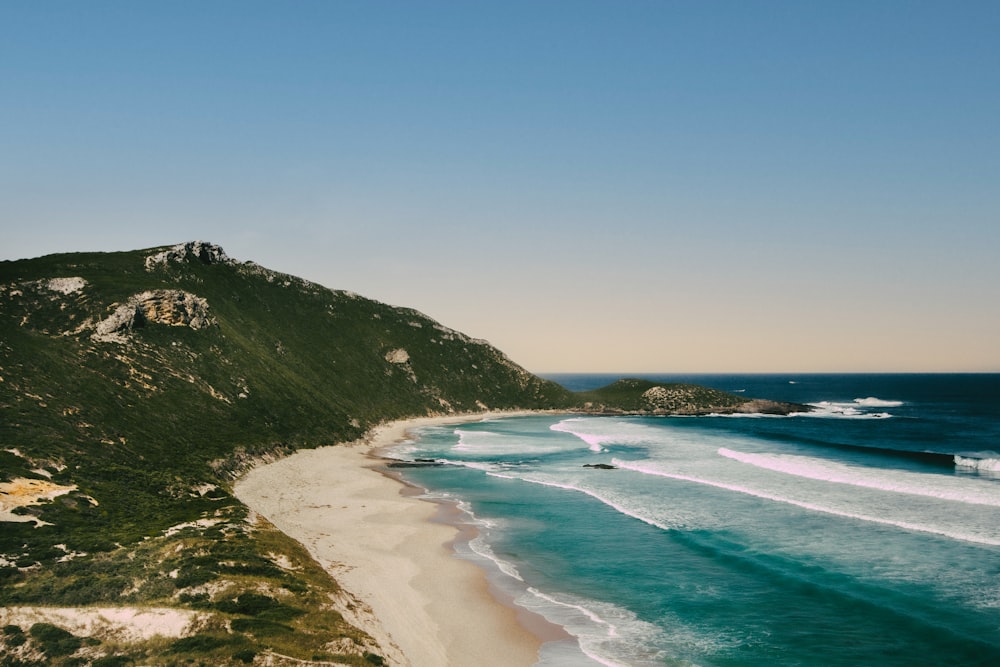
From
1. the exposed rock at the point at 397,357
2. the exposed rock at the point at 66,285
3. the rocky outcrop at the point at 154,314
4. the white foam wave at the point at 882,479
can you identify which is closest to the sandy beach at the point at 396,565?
the rocky outcrop at the point at 154,314

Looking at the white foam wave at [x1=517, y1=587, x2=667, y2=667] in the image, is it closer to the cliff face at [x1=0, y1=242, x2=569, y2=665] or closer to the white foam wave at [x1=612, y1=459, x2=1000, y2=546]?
the cliff face at [x1=0, y1=242, x2=569, y2=665]

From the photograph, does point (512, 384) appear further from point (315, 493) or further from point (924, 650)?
point (924, 650)

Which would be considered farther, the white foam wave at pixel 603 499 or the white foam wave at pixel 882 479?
Result: the white foam wave at pixel 882 479

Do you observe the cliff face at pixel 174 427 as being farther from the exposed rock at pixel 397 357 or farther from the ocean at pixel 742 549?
the ocean at pixel 742 549

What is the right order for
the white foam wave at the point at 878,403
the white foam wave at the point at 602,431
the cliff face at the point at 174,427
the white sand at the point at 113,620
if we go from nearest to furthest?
the white sand at the point at 113,620 < the cliff face at the point at 174,427 < the white foam wave at the point at 602,431 < the white foam wave at the point at 878,403

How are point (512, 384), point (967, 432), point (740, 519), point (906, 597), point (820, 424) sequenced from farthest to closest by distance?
point (512, 384) < point (820, 424) < point (967, 432) < point (740, 519) < point (906, 597)

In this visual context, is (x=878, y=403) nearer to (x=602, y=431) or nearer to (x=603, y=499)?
(x=602, y=431)

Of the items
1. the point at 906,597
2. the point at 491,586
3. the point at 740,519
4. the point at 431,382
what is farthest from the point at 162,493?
the point at 431,382
